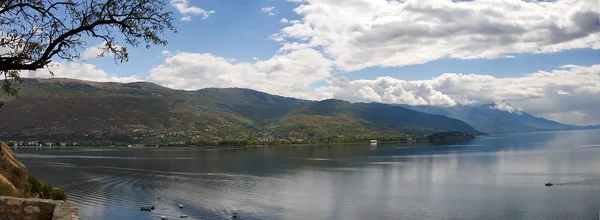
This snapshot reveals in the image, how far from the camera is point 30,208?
38.4 ft

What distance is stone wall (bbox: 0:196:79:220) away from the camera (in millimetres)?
11656

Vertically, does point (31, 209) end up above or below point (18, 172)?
above

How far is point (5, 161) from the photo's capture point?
39906mm

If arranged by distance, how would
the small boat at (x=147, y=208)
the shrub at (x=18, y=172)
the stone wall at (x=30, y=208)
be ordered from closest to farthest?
the stone wall at (x=30, y=208)
the shrub at (x=18, y=172)
the small boat at (x=147, y=208)

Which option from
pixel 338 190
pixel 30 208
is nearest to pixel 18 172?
pixel 30 208

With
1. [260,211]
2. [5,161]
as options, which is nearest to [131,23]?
[5,161]

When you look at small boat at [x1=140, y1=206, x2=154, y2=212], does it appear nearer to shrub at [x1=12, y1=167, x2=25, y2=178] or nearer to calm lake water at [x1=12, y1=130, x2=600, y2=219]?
calm lake water at [x1=12, y1=130, x2=600, y2=219]

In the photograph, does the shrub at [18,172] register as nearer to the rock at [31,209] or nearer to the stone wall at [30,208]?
the stone wall at [30,208]

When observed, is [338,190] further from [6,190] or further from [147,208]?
[6,190]

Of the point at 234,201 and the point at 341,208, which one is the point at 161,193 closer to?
the point at 234,201

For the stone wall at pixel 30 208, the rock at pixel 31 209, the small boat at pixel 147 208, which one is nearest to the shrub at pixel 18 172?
the small boat at pixel 147 208

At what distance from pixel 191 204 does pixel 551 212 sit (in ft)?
162

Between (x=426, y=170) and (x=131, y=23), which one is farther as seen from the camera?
(x=426, y=170)

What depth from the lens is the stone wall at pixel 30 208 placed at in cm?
1166
